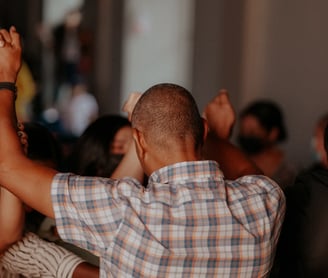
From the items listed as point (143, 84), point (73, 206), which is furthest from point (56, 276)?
point (143, 84)

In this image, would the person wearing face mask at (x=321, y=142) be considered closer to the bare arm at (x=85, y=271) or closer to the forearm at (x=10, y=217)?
the bare arm at (x=85, y=271)

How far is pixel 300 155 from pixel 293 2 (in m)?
1.28

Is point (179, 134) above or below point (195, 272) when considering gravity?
above

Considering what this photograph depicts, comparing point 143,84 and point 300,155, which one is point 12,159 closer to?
point 300,155

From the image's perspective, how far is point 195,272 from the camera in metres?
1.79

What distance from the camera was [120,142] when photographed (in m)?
3.12

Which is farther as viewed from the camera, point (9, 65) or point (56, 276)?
point (56, 276)

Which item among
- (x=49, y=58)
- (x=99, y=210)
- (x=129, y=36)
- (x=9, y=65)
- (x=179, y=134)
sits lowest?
(x=49, y=58)

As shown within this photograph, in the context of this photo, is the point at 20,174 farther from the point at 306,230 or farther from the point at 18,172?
the point at 306,230

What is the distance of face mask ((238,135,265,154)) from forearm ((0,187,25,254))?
288cm

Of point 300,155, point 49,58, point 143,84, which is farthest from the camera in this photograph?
point 49,58

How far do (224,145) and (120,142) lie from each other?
33.4 inches

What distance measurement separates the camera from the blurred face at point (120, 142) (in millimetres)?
3107

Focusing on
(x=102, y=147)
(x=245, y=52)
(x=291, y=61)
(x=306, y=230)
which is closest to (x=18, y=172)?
(x=306, y=230)
